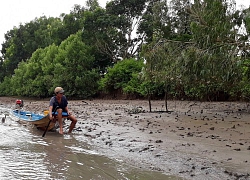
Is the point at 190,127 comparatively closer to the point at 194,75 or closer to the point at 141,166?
the point at 194,75

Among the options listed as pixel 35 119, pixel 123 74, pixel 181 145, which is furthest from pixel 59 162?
pixel 123 74

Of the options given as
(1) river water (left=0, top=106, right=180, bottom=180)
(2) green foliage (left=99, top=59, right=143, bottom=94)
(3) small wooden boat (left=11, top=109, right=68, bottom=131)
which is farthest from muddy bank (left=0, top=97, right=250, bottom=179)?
(2) green foliage (left=99, top=59, right=143, bottom=94)

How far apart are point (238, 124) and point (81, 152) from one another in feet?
17.6

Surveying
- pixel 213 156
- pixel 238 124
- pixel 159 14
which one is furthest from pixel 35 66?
pixel 213 156

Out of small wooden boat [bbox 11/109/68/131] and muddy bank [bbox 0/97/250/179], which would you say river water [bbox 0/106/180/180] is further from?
small wooden boat [bbox 11/109/68/131]

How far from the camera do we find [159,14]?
22.1m

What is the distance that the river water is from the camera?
5379 mm

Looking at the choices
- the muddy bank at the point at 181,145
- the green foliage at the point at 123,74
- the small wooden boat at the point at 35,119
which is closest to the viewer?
the muddy bank at the point at 181,145

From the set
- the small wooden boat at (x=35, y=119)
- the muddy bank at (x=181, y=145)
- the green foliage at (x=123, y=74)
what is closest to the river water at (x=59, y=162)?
the muddy bank at (x=181, y=145)

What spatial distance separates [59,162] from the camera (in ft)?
21.1

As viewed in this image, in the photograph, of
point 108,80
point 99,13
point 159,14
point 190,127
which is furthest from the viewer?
point 99,13

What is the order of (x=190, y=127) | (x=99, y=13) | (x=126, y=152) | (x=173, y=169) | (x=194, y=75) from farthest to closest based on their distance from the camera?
1. (x=99, y=13)
2. (x=194, y=75)
3. (x=190, y=127)
4. (x=126, y=152)
5. (x=173, y=169)

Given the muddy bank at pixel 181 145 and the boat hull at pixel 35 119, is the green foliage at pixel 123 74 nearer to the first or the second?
the boat hull at pixel 35 119

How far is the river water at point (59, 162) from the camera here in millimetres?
5379
